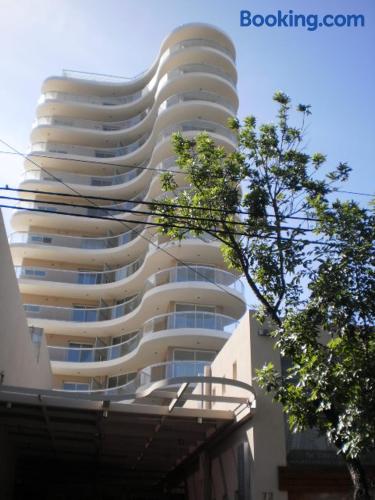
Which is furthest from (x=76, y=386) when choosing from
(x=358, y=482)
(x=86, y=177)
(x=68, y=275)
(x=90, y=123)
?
(x=358, y=482)

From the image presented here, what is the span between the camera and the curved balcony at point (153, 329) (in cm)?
3172

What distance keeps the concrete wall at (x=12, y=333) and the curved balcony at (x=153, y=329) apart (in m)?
12.4

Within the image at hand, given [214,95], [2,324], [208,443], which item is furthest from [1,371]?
[214,95]

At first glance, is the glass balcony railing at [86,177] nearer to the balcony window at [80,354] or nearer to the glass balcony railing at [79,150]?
the glass balcony railing at [79,150]

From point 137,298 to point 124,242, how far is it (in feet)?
24.5

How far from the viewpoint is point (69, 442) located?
16609 millimetres

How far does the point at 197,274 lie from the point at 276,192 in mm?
22070

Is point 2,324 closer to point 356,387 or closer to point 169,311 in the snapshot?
point 356,387

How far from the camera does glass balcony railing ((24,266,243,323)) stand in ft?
108

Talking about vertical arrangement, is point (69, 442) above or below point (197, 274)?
below

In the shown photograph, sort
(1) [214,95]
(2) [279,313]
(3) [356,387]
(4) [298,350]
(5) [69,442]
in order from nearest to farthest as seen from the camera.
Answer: (3) [356,387] < (4) [298,350] < (2) [279,313] < (5) [69,442] < (1) [214,95]

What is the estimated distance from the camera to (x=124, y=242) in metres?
46.0

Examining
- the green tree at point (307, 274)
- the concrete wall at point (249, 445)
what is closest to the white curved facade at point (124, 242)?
the concrete wall at point (249, 445)

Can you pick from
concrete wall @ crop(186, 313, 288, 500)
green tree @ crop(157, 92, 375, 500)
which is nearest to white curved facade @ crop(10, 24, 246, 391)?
concrete wall @ crop(186, 313, 288, 500)
